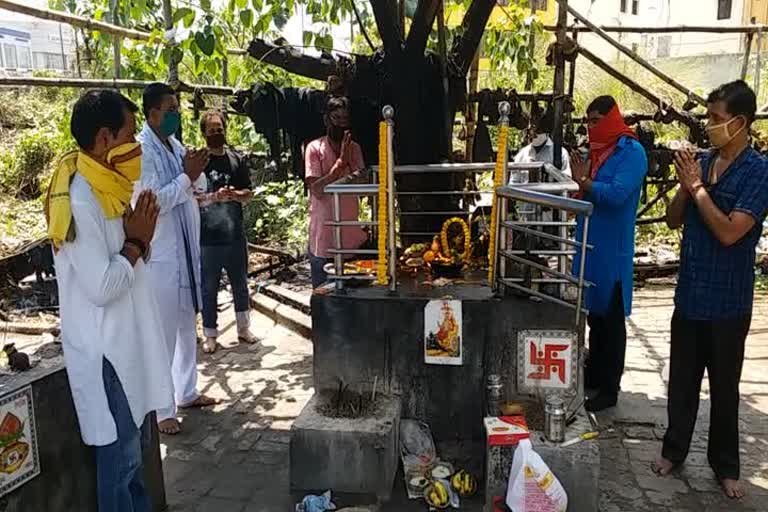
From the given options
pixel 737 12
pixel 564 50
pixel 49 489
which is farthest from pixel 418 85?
pixel 737 12

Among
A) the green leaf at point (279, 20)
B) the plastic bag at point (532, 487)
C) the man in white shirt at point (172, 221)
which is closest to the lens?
the plastic bag at point (532, 487)

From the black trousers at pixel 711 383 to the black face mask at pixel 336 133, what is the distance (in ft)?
9.47

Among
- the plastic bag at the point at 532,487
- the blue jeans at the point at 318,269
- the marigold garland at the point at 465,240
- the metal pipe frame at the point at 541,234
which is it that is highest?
the metal pipe frame at the point at 541,234

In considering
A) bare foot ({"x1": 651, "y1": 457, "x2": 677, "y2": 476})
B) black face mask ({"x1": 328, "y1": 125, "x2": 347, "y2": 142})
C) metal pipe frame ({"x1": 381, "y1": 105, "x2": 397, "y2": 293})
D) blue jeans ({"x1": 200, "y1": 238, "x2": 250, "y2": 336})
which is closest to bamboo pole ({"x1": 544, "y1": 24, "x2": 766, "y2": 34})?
black face mask ({"x1": 328, "y1": 125, "x2": 347, "y2": 142})

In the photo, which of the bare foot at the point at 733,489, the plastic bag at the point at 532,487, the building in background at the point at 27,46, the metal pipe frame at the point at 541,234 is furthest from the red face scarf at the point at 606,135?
the building in background at the point at 27,46

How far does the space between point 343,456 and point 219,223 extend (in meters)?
2.85

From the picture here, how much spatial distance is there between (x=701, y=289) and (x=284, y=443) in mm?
2727

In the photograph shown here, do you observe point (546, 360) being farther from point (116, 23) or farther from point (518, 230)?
point (116, 23)

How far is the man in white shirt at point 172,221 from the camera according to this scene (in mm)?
4117

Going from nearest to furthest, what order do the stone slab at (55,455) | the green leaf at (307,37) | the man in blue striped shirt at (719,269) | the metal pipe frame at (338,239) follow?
the stone slab at (55,455) < the man in blue striped shirt at (719,269) < the metal pipe frame at (338,239) < the green leaf at (307,37)

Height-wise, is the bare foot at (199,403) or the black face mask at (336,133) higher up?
the black face mask at (336,133)

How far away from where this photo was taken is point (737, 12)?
98.2 feet

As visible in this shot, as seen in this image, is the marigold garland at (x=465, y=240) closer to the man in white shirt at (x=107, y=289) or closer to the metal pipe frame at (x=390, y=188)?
the metal pipe frame at (x=390, y=188)

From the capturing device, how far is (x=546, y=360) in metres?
3.62
